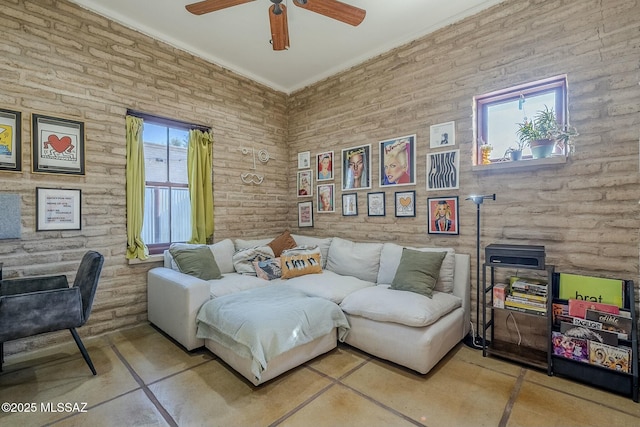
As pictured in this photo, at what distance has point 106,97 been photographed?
9.79 feet

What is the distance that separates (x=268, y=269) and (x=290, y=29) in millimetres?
2723

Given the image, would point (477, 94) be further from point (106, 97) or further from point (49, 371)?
point (49, 371)

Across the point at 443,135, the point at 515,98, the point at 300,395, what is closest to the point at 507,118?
the point at 515,98

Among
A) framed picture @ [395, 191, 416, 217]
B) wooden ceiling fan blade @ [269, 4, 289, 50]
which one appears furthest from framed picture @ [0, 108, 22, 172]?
framed picture @ [395, 191, 416, 217]

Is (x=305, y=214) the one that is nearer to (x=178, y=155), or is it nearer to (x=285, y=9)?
(x=178, y=155)

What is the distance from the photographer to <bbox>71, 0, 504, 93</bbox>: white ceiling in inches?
112

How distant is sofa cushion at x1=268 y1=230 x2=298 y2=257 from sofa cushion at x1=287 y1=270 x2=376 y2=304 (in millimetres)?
645

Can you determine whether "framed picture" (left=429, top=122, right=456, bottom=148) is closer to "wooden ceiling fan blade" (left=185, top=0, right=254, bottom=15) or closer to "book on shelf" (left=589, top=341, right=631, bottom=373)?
"book on shelf" (left=589, top=341, right=631, bottom=373)

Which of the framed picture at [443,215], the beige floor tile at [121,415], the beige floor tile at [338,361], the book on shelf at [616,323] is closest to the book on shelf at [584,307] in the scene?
the book on shelf at [616,323]

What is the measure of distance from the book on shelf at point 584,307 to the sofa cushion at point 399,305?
2.71 feet

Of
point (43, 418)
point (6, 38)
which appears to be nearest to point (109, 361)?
point (43, 418)

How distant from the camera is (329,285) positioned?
304 cm

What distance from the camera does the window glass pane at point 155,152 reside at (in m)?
3.43

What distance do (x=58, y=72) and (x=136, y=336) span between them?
2.63 meters
